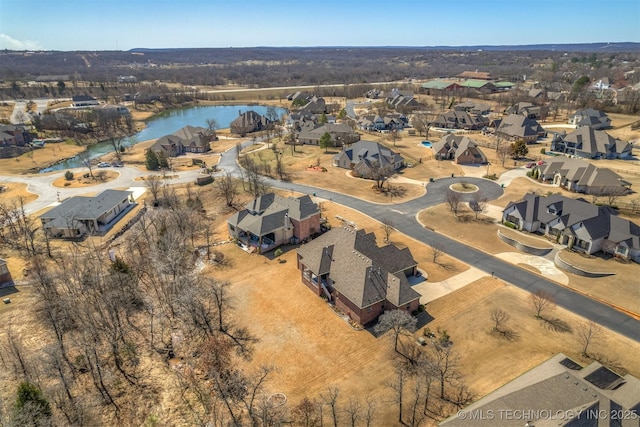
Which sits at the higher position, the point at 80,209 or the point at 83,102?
the point at 83,102

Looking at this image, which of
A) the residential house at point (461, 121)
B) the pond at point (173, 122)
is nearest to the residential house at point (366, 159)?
the residential house at point (461, 121)

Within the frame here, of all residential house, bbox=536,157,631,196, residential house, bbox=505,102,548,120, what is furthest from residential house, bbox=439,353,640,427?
residential house, bbox=505,102,548,120

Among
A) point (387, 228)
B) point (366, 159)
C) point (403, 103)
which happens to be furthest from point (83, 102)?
point (387, 228)

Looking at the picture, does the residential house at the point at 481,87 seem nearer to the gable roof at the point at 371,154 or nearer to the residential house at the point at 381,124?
the residential house at the point at 381,124

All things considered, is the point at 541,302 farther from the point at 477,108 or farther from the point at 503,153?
the point at 477,108

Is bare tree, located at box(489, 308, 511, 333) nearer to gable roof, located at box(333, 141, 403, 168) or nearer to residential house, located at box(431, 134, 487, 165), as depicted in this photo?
gable roof, located at box(333, 141, 403, 168)

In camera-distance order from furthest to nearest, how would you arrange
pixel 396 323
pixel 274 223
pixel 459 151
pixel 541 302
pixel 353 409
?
pixel 459 151
pixel 274 223
pixel 541 302
pixel 396 323
pixel 353 409
